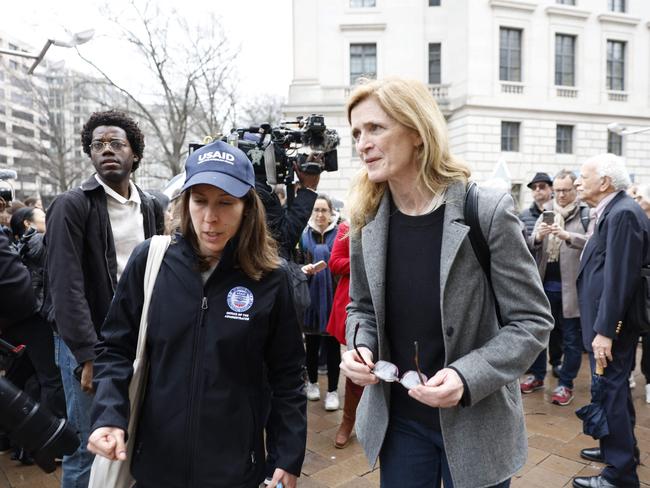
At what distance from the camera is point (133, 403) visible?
1809mm

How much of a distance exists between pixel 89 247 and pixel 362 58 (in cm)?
2490

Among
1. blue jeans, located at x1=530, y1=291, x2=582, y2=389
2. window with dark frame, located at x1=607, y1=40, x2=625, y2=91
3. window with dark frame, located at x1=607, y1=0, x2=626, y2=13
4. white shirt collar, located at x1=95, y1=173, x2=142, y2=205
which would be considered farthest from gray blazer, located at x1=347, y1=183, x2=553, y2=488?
window with dark frame, located at x1=607, y1=0, x2=626, y2=13

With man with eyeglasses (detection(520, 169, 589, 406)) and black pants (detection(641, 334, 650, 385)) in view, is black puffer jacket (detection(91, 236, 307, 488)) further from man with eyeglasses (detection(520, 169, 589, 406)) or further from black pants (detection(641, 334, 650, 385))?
black pants (detection(641, 334, 650, 385))

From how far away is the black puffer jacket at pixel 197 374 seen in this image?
67.4 inches

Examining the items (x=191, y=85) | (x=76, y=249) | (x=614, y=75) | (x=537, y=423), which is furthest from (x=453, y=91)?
(x=76, y=249)

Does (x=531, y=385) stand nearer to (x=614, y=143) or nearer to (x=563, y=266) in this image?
(x=563, y=266)

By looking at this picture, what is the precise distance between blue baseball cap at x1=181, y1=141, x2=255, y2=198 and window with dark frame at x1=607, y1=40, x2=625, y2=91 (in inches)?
1186

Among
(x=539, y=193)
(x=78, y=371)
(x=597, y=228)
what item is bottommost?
(x=78, y=371)

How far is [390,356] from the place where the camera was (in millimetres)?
1945

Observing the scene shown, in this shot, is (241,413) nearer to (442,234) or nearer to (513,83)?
(442,234)

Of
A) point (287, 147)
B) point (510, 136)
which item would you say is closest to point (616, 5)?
point (510, 136)

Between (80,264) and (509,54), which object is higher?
(509,54)

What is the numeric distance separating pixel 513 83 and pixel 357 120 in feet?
83.9

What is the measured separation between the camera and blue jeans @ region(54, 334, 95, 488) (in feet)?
8.42
